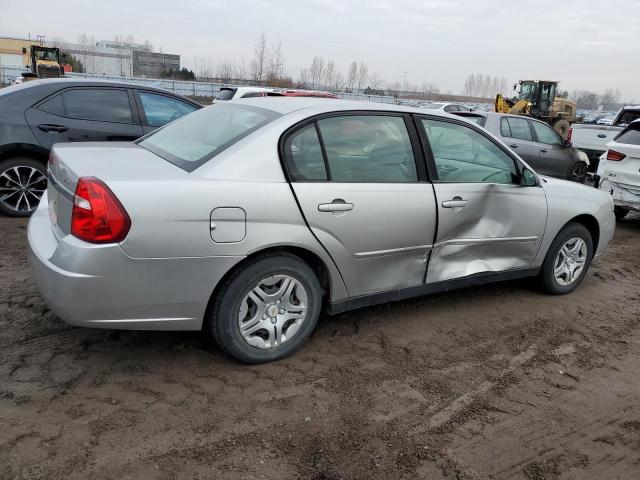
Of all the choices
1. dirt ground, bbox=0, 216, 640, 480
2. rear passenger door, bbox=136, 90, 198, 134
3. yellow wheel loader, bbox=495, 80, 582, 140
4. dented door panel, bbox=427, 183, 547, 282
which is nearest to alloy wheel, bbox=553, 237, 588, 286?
dented door panel, bbox=427, 183, 547, 282

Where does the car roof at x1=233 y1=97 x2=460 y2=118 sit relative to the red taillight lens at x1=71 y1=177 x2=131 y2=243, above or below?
above

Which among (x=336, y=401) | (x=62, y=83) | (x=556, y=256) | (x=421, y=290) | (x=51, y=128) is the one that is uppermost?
(x=62, y=83)

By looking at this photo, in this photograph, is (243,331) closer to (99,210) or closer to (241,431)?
(241,431)

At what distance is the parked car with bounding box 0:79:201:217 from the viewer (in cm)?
572

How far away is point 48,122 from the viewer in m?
5.86

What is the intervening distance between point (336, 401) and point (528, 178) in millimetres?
2518

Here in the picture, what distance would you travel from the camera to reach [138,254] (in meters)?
2.69

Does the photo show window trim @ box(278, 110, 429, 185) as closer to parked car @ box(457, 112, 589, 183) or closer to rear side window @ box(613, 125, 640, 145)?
rear side window @ box(613, 125, 640, 145)

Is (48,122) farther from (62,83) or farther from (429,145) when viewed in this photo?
(429,145)

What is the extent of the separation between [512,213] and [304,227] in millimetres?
1932

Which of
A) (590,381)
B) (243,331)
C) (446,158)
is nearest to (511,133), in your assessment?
(446,158)

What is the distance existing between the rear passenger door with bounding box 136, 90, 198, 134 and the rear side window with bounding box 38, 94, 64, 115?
0.86 metres

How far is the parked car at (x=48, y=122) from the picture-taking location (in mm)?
5719

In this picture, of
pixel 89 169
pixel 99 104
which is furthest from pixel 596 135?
pixel 89 169
